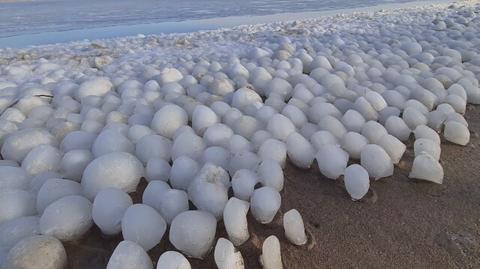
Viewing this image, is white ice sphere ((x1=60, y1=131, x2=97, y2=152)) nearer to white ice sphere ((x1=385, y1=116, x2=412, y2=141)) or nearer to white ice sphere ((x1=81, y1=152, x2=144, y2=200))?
white ice sphere ((x1=81, y1=152, x2=144, y2=200))

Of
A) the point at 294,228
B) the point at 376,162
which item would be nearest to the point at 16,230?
the point at 294,228

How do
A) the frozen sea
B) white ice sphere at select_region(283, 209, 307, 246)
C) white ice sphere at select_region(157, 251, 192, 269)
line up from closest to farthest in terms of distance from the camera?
white ice sphere at select_region(157, 251, 192, 269) < white ice sphere at select_region(283, 209, 307, 246) < the frozen sea

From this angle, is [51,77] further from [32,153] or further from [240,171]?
[240,171]

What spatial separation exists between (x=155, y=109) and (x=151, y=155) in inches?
13.9

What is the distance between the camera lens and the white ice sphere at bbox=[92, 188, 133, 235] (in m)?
0.83

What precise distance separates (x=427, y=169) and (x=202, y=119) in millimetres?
611

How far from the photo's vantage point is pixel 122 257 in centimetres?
72

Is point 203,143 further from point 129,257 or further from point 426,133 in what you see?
point 426,133

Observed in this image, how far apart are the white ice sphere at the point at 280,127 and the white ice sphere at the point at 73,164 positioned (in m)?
0.49

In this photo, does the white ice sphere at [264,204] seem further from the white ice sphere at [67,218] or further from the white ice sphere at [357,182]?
the white ice sphere at [67,218]

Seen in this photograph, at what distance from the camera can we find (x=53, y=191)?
89cm

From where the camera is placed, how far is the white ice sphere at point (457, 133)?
117 centimetres

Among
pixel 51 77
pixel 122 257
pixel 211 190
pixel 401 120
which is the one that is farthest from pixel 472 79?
pixel 51 77

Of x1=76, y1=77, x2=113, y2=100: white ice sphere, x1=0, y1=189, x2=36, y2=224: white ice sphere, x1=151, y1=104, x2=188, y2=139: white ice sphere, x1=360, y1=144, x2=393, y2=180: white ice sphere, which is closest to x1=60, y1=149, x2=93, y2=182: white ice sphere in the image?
x1=0, y1=189, x2=36, y2=224: white ice sphere
